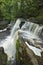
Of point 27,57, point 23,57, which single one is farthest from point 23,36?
point 27,57

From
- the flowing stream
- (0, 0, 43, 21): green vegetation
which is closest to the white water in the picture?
the flowing stream

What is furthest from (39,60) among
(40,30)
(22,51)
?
(40,30)

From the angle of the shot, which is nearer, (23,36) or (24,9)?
(23,36)

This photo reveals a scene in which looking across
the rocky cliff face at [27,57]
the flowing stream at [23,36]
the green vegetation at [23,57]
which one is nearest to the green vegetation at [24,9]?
the flowing stream at [23,36]

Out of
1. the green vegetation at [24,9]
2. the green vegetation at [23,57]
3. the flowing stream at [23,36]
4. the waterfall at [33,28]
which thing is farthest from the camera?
the green vegetation at [24,9]

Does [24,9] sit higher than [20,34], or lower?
lower

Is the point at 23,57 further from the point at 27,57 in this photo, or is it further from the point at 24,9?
the point at 24,9

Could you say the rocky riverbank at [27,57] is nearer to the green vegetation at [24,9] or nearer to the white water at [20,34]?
the white water at [20,34]

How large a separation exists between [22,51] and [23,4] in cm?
850

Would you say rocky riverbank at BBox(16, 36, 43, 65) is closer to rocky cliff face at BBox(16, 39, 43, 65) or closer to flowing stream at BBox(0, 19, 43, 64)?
rocky cliff face at BBox(16, 39, 43, 65)

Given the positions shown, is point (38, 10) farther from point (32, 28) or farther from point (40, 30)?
point (40, 30)

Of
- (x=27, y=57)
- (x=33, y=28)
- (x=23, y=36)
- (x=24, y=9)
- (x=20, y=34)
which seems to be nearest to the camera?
(x=27, y=57)

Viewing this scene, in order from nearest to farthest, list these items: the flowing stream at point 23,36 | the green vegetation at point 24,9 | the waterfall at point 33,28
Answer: the flowing stream at point 23,36 < the waterfall at point 33,28 < the green vegetation at point 24,9

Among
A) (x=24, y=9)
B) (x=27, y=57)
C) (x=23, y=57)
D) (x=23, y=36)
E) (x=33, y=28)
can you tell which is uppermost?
(x=27, y=57)
